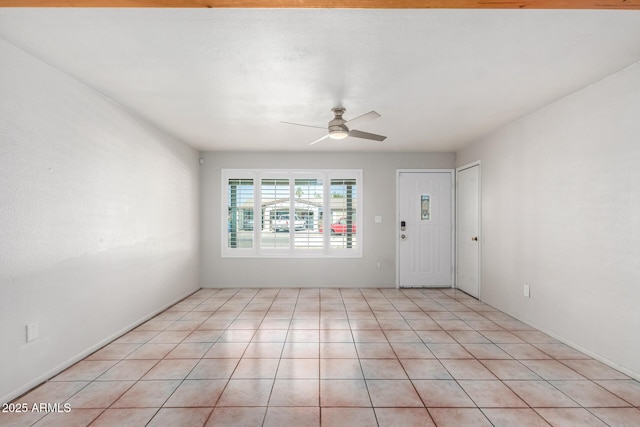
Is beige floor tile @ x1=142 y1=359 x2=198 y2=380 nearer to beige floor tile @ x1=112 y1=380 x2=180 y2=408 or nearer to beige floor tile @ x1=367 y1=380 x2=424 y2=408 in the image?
beige floor tile @ x1=112 y1=380 x2=180 y2=408

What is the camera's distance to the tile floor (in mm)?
2008

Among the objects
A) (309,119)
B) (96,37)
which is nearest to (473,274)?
(309,119)

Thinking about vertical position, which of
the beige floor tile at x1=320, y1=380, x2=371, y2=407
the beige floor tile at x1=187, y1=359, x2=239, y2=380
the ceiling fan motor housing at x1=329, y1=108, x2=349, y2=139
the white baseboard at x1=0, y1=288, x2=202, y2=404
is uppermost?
the ceiling fan motor housing at x1=329, y1=108, x2=349, y2=139

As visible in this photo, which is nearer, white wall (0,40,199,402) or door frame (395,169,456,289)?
white wall (0,40,199,402)

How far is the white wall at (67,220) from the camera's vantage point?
2162 millimetres

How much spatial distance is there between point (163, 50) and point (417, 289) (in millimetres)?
5099

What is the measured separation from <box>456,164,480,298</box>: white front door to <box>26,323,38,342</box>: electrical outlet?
526cm

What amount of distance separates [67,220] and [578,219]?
4.66 meters

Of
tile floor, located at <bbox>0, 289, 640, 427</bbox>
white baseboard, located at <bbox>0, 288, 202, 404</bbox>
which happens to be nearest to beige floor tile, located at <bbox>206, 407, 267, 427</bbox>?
tile floor, located at <bbox>0, 289, 640, 427</bbox>

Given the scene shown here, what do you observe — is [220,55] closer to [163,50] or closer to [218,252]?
[163,50]

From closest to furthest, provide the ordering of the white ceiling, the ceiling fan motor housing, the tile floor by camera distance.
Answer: the white ceiling
the tile floor
the ceiling fan motor housing

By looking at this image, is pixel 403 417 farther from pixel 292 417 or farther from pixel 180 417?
pixel 180 417

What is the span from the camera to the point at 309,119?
12.3 feet

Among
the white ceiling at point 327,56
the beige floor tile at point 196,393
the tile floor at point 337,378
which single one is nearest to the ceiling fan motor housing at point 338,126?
the white ceiling at point 327,56
